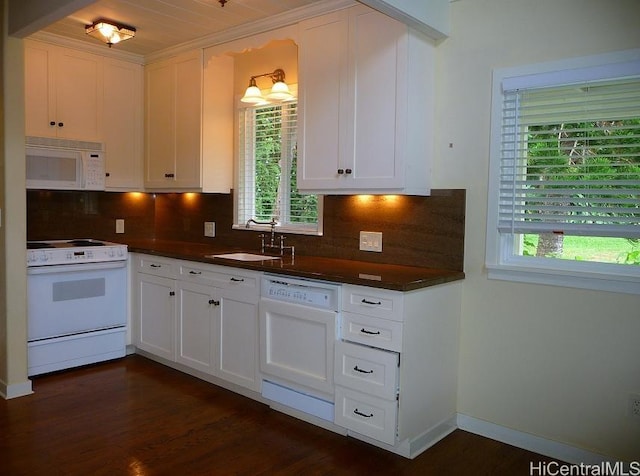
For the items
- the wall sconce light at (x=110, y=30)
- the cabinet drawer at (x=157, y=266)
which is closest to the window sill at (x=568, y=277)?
the cabinet drawer at (x=157, y=266)

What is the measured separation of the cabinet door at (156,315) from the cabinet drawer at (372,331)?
160 centimetres

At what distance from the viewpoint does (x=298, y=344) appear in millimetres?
2969

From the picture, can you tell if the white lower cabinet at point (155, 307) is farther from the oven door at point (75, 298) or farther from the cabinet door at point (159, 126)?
the cabinet door at point (159, 126)

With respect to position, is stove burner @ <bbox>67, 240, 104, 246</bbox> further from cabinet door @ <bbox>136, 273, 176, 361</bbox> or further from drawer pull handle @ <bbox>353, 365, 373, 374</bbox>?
drawer pull handle @ <bbox>353, 365, 373, 374</bbox>

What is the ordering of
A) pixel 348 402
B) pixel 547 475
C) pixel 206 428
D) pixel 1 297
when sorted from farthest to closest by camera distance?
pixel 1 297
pixel 206 428
pixel 348 402
pixel 547 475

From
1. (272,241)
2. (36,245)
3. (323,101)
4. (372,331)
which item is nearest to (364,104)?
(323,101)

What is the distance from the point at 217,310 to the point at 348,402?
3.79 ft

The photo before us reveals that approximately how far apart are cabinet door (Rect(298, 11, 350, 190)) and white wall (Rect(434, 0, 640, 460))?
22.4 inches

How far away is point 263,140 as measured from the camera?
4098mm

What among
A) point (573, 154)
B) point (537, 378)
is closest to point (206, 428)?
point (537, 378)

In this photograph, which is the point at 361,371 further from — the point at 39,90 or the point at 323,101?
the point at 39,90

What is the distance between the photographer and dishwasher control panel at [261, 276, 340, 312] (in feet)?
9.13

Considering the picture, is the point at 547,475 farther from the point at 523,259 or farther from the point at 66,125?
the point at 66,125

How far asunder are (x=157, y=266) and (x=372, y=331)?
A: 1.99m
